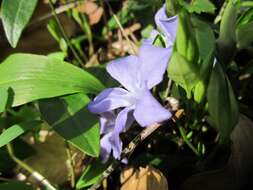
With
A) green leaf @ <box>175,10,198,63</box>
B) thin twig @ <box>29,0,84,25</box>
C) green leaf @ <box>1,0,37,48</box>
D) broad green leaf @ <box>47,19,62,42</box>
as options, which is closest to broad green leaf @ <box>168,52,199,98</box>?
green leaf @ <box>175,10,198,63</box>

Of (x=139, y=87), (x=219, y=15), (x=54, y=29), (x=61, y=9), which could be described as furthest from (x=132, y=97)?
(x=61, y=9)

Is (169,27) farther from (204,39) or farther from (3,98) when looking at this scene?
(3,98)

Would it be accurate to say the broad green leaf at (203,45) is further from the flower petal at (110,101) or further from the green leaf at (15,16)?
the green leaf at (15,16)

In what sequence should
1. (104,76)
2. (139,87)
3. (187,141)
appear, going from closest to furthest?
(139,87), (187,141), (104,76)

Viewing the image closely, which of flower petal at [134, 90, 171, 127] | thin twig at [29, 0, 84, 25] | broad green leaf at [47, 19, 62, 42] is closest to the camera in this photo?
flower petal at [134, 90, 171, 127]

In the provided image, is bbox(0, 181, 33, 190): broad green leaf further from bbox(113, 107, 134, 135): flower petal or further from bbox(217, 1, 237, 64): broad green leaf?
bbox(217, 1, 237, 64): broad green leaf

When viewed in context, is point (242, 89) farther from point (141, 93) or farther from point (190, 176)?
point (141, 93)

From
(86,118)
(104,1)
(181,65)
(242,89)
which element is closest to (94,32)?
(104,1)
